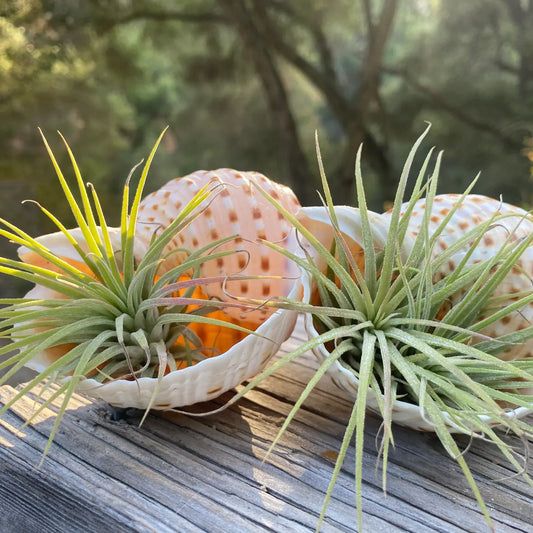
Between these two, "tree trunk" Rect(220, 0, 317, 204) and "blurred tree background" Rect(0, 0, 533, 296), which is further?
"tree trunk" Rect(220, 0, 317, 204)

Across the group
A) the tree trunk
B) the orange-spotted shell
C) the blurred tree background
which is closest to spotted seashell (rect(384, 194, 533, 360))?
the orange-spotted shell

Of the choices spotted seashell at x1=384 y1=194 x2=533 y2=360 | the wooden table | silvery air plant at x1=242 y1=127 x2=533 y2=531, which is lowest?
the wooden table

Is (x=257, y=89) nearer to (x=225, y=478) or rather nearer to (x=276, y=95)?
(x=276, y=95)

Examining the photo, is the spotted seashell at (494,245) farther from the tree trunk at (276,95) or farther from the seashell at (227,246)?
the tree trunk at (276,95)

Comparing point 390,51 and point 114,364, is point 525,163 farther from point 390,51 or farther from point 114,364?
point 114,364

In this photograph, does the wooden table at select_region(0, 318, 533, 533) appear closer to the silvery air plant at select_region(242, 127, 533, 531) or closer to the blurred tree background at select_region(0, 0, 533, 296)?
the silvery air plant at select_region(242, 127, 533, 531)
